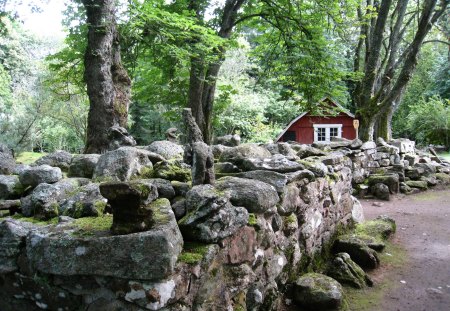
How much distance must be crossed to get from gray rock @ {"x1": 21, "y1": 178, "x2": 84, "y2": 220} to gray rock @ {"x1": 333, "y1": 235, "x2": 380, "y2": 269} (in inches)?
137

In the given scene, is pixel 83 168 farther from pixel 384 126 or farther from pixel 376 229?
pixel 384 126

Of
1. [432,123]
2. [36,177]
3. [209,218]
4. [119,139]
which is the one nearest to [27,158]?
[119,139]

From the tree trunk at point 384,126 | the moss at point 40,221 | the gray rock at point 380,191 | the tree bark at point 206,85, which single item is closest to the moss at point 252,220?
the moss at point 40,221

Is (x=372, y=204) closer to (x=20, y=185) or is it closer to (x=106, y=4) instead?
(x=106, y=4)

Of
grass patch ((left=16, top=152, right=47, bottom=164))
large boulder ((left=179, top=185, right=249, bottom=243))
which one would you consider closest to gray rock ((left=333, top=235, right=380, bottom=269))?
large boulder ((left=179, top=185, right=249, bottom=243))

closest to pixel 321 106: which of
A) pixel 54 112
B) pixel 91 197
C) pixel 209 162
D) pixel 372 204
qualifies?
pixel 372 204

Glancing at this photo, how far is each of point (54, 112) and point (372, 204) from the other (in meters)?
19.9

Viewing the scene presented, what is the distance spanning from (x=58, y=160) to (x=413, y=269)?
466 cm

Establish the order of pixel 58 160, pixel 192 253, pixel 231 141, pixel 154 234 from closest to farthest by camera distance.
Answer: pixel 154 234 → pixel 192 253 → pixel 58 160 → pixel 231 141

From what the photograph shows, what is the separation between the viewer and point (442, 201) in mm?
9844

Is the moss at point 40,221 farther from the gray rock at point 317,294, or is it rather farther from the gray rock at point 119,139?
the gray rock at point 317,294

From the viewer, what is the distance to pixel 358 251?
4.71 meters

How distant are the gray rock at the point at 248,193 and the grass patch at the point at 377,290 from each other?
4.62 ft

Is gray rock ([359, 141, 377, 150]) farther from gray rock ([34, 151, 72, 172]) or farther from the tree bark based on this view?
gray rock ([34, 151, 72, 172])
